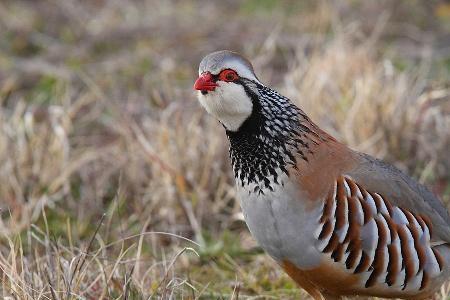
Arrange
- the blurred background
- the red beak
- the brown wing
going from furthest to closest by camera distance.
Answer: the blurred background → the brown wing → the red beak

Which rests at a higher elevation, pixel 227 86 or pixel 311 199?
pixel 227 86

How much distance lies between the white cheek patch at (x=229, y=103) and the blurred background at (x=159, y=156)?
44cm

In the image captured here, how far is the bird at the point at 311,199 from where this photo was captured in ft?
10.3

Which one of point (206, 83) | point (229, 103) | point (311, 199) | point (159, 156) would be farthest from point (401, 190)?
point (159, 156)

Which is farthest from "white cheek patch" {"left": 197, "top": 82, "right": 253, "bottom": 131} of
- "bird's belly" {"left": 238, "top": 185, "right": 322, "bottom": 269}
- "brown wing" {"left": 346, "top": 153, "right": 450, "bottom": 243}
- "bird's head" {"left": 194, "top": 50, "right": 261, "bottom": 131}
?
"brown wing" {"left": 346, "top": 153, "right": 450, "bottom": 243}

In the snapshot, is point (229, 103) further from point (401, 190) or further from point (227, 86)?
point (401, 190)

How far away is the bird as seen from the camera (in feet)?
10.3

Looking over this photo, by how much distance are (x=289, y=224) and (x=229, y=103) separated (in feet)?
1.51

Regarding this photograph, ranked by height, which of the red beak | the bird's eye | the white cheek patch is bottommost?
the white cheek patch

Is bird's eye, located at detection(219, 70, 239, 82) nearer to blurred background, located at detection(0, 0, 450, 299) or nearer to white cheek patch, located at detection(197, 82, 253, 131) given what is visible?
white cheek patch, located at detection(197, 82, 253, 131)

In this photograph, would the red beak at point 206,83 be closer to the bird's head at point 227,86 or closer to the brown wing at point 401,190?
the bird's head at point 227,86

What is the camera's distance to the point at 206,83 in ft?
10.0

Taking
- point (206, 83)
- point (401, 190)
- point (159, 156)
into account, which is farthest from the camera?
point (159, 156)

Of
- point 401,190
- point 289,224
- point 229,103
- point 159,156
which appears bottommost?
point 159,156
